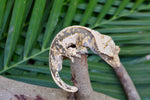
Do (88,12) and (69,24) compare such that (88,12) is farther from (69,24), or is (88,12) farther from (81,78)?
(81,78)

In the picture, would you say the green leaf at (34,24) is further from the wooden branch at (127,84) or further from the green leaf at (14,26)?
the wooden branch at (127,84)

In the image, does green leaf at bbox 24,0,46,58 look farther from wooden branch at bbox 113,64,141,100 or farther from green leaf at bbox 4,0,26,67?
wooden branch at bbox 113,64,141,100

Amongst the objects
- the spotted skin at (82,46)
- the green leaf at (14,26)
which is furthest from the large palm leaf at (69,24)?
the spotted skin at (82,46)

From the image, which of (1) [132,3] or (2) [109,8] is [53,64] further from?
(1) [132,3]

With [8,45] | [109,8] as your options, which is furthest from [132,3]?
[8,45]

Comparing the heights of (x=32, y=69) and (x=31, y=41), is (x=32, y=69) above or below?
below

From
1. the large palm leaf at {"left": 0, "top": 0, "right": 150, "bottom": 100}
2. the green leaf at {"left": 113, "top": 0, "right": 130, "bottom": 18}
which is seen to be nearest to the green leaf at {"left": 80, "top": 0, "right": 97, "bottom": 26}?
the large palm leaf at {"left": 0, "top": 0, "right": 150, "bottom": 100}
